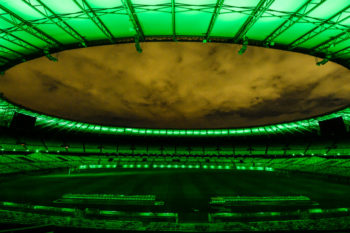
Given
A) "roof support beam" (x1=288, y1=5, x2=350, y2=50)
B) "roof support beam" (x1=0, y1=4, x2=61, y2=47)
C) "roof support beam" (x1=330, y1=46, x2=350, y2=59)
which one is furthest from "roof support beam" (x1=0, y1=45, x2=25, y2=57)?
"roof support beam" (x1=330, y1=46, x2=350, y2=59)

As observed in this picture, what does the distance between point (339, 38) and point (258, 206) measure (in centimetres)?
1290

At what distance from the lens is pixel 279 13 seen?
10945mm

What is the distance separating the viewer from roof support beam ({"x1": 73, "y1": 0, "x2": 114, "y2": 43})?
10320 millimetres

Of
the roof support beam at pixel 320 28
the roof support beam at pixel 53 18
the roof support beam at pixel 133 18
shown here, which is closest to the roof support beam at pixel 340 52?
the roof support beam at pixel 320 28

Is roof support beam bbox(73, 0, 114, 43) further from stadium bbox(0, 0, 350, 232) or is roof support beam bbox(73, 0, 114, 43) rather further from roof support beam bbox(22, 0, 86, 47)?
roof support beam bbox(22, 0, 86, 47)

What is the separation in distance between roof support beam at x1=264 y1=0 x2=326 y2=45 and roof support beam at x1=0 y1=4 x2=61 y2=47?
52.9 feet

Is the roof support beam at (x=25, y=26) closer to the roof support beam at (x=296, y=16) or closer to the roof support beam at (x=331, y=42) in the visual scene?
the roof support beam at (x=296, y=16)

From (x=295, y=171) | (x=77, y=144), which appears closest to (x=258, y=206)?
(x=295, y=171)

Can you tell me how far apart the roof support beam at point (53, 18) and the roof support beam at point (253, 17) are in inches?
450

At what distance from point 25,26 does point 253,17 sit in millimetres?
14715

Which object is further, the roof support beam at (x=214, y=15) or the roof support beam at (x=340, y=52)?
the roof support beam at (x=340, y=52)

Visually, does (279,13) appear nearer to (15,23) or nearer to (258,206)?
(258,206)

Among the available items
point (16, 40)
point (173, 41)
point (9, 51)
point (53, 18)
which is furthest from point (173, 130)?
point (53, 18)

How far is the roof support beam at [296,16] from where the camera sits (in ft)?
33.0
